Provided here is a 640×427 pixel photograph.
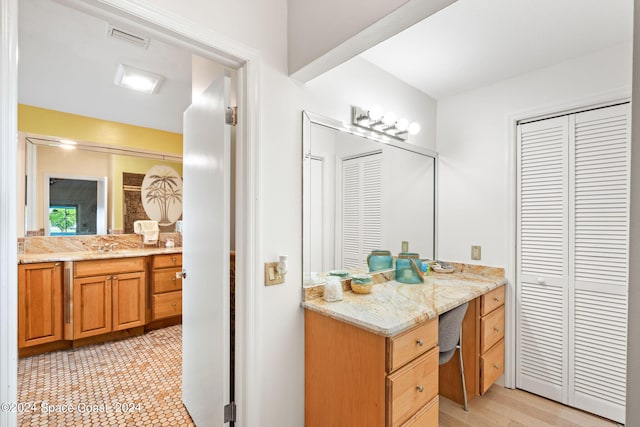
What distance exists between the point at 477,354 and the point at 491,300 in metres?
0.38

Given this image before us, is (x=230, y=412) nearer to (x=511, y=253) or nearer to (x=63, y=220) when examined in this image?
(x=511, y=253)

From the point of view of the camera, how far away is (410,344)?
138 centimetres

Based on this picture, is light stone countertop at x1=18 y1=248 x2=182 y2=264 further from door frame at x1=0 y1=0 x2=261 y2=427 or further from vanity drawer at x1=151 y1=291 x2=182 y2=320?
door frame at x1=0 y1=0 x2=261 y2=427

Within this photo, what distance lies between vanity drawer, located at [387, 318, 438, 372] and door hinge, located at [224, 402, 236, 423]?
79 cm

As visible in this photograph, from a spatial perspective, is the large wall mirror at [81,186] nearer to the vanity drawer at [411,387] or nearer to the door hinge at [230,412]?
the door hinge at [230,412]

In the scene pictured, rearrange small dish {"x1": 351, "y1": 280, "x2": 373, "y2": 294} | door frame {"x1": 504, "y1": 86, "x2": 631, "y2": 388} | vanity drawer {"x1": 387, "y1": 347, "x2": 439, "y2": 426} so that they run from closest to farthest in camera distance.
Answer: vanity drawer {"x1": 387, "y1": 347, "x2": 439, "y2": 426}
small dish {"x1": 351, "y1": 280, "x2": 373, "y2": 294}
door frame {"x1": 504, "y1": 86, "x2": 631, "y2": 388}

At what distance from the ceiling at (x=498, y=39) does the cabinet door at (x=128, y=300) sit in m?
3.03

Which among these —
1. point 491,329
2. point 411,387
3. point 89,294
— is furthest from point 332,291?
point 89,294

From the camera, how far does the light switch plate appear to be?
1.46m

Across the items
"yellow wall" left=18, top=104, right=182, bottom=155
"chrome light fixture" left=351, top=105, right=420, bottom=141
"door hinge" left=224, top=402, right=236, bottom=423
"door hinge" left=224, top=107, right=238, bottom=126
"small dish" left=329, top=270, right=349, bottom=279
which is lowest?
"door hinge" left=224, top=402, right=236, bottom=423

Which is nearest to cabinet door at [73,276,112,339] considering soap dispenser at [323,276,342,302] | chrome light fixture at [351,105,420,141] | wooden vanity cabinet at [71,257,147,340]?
wooden vanity cabinet at [71,257,147,340]

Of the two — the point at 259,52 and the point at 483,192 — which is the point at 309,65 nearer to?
the point at 259,52

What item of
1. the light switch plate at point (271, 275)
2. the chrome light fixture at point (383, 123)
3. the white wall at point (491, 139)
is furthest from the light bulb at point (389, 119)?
the light switch plate at point (271, 275)

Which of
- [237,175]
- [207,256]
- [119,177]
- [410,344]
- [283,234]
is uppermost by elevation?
[119,177]
